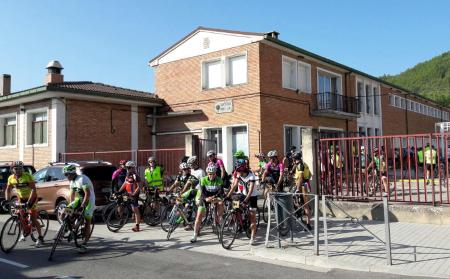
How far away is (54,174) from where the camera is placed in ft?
39.5

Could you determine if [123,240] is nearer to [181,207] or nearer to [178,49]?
[181,207]

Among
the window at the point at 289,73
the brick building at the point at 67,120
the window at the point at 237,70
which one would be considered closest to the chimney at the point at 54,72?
the brick building at the point at 67,120

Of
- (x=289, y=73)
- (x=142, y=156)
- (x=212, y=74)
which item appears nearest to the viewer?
(x=142, y=156)

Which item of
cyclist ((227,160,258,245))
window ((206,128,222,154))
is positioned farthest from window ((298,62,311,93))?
cyclist ((227,160,258,245))

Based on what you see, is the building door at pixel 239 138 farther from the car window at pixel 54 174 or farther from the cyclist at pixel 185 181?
the car window at pixel 54 174

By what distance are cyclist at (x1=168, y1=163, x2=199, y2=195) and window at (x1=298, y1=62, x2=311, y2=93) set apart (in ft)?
40.9

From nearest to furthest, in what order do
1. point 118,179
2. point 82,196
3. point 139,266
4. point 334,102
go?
point 139,266 < point 82,196 < point 118,179 < point 334,102

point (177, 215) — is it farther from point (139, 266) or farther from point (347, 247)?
point (347, 247)

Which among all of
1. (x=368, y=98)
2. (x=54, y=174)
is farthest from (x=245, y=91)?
(x=368, y=98)

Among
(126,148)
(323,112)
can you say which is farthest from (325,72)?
(126,148)

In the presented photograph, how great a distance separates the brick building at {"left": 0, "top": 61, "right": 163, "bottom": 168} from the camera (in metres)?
18.0

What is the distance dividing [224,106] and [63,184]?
31.6 feet

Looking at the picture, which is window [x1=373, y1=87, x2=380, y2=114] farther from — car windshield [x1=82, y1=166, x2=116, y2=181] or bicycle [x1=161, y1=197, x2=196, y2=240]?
bicycle [x1=161, y1=197, x2=196, y2=240]

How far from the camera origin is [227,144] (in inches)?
765
